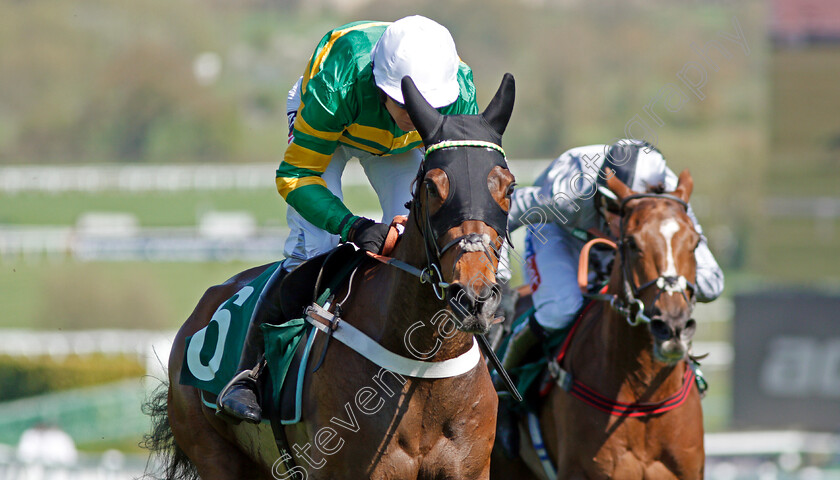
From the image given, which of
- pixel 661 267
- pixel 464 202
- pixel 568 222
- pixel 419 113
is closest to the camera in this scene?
pixel 464 202

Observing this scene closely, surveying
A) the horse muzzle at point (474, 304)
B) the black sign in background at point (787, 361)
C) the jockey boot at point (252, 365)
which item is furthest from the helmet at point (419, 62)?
the black sign in background at point (787, 361)

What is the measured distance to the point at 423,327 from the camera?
120 inches

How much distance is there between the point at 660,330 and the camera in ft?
12.5

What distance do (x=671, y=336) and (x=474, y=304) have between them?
1410 millimetres

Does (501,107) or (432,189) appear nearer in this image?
(432,189)

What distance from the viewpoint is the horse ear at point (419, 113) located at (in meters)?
2.93

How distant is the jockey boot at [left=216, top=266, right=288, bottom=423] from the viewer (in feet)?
11.2

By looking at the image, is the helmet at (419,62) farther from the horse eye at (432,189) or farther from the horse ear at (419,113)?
the horse eye at (432,189)

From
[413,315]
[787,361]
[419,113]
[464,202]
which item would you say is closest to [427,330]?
[413,315]

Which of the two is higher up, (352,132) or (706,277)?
(352,132)

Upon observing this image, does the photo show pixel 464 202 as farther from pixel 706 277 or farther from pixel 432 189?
pixel 706 277

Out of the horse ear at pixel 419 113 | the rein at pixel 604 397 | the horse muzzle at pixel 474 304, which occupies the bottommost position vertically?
the rein at pixel 604 397

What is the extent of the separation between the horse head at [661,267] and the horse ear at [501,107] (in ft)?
3.74

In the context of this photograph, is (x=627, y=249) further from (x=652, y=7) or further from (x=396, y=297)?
(x=652, y=7)
